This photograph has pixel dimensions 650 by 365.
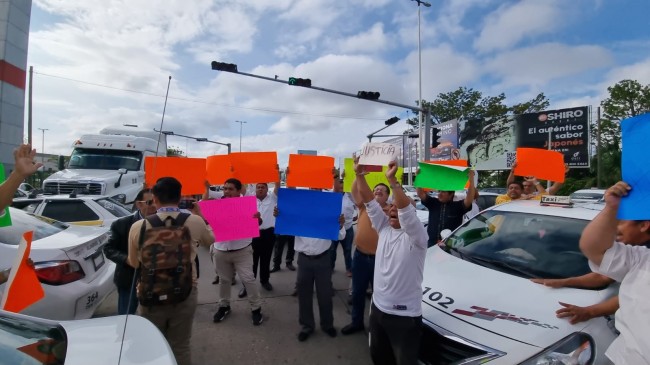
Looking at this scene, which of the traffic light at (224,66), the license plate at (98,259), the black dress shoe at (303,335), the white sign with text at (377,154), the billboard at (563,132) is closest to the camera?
the white sign with text at (377,154)

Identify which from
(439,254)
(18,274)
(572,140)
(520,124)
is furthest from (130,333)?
(520,124)

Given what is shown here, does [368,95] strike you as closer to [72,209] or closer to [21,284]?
[72,209]

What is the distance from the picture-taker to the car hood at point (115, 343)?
5.14 feet

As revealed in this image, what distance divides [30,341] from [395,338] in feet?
7.13

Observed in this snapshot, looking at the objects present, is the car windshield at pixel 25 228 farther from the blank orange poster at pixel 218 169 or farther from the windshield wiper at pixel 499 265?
the windshield wiper at pixel 499 265

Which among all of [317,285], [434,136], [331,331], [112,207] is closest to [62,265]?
[317,285]

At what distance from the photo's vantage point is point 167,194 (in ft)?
8.60

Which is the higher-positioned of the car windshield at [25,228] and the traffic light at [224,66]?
the traffic light at [224,66]

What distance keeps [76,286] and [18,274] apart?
1.21m

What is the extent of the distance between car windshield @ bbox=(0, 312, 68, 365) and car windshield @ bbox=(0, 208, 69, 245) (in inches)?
76.6

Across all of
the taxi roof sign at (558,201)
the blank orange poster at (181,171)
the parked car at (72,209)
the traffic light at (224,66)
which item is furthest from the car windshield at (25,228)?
the traffic light at (224,66)

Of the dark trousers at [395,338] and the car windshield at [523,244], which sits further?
the car windshield at [523,244]

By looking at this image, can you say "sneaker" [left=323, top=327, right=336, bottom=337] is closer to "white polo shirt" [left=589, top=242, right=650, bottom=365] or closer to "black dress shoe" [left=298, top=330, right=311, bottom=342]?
"black dress shoe" [left=298, top=330, right=311, bottom=342]

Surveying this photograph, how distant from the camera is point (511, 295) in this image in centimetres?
256
